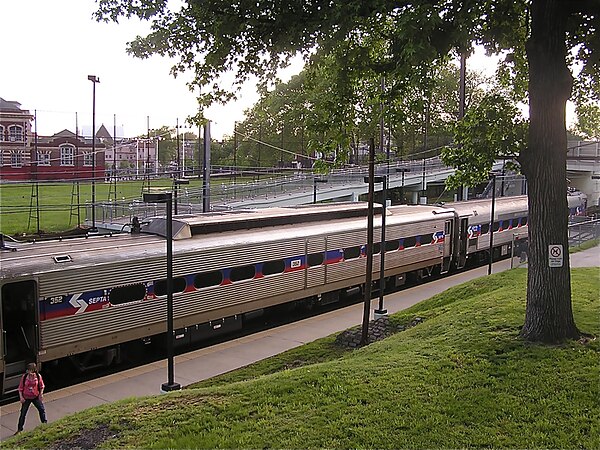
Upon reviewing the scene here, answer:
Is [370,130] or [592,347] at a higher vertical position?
[370,130]

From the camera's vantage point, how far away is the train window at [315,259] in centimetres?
1933

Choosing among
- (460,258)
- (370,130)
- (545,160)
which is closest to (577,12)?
(545,160)

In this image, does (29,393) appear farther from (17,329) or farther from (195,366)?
(195,366)

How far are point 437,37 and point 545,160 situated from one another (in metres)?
2.73

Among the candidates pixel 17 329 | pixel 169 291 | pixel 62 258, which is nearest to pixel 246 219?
pixel 169 291

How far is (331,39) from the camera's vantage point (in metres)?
9.72

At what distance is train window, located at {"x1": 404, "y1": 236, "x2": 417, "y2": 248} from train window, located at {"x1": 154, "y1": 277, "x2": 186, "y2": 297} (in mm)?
11186

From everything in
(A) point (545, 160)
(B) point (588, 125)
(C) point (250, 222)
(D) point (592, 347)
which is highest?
(B) point (588, 125)

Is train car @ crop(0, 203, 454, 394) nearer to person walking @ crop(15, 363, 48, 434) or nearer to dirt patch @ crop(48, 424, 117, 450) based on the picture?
person walking @ crop(15, 363, 48, 434)

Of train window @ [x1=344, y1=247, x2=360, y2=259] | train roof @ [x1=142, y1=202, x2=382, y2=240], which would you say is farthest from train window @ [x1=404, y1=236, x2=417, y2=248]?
train window @ [x1=344, y1=247, x2=360, y2=259]

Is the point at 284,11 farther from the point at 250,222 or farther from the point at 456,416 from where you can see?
the point at 250,222

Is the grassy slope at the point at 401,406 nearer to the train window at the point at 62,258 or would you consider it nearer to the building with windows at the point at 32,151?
the train window at the point at 62,258

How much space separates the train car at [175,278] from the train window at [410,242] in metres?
0.88

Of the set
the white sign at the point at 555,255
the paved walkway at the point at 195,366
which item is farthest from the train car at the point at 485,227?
the white sign at the point at 555,255
